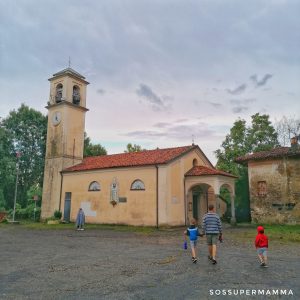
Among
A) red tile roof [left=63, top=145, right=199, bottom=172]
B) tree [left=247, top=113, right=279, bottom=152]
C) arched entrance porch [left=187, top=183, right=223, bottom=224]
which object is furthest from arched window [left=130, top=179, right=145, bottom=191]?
tree [left=247, top=113, right=279, bottom=152]

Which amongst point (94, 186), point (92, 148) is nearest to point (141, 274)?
point (94, 186)

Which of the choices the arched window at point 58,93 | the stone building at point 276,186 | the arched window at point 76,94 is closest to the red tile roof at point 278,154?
the stone building at point 276,186

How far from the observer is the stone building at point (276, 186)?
817 inches

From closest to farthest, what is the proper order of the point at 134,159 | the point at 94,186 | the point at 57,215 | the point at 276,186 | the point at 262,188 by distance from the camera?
the point at 276,186
the point at 262,188
the point at 134,159
the point at 94,186
the point at 57,215

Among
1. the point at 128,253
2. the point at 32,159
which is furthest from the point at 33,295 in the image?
the point at 32,159

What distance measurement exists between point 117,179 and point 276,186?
11642 mm

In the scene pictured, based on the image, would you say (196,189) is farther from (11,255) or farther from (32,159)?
(32,159)

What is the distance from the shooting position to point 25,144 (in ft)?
120

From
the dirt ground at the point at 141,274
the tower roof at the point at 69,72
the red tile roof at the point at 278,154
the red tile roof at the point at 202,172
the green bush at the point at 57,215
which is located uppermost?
the tower roof at the point at 69,72

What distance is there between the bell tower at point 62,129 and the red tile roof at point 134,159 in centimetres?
158

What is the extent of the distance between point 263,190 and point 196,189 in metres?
5.39

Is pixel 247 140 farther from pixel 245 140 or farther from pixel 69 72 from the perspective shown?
pixel 69 72

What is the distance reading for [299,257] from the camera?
9500 mm

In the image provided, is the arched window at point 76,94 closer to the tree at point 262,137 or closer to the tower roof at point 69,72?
the tower roof at point 69,72
